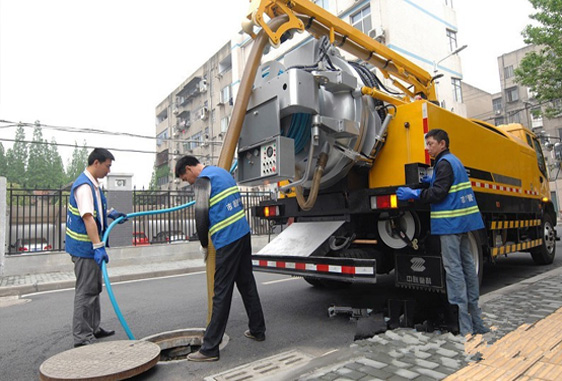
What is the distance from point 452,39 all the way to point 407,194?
81.5ft

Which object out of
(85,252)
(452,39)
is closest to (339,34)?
(85,252)

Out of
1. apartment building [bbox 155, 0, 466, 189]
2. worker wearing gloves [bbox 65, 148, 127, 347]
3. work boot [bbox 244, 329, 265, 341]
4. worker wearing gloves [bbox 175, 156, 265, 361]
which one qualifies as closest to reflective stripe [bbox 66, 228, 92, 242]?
worker wearing gloves [bbox 65, 148, 127, 347]

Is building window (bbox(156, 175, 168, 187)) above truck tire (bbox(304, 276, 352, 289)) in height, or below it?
above

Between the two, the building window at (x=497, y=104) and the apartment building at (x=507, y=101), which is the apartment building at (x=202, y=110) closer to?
the apartment building at (x=507, y=101)

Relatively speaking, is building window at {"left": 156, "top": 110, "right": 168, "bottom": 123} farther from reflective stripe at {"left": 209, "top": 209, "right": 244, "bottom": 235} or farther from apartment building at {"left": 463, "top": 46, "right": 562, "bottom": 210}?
reflective stripe at {"left": 209, "top": 209, "right": 244, "bottom": 235}

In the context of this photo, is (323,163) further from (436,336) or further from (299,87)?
(436,336)

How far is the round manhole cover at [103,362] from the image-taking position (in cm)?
257

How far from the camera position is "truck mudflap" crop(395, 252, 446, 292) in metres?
3.80

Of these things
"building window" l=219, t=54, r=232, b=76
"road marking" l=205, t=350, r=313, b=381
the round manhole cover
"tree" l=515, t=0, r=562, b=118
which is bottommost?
"road marking" l=205, t=350, r=313, b=381

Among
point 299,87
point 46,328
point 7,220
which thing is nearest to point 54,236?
point 7,220

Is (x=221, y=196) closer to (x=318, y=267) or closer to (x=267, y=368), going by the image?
(x=318, y=267)

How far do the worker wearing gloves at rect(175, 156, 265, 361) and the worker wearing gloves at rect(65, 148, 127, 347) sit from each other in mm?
960

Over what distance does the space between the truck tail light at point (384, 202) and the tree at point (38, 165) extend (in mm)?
67427

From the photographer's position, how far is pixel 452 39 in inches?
956
